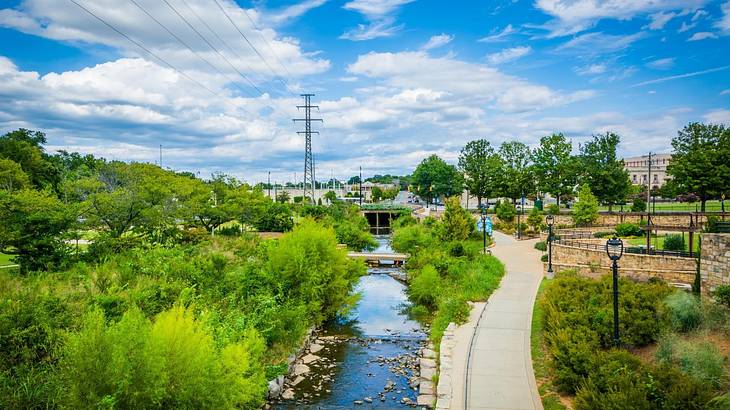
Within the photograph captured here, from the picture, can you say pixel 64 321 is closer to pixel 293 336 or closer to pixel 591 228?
pixel 293 336

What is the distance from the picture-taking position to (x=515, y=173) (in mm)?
64438

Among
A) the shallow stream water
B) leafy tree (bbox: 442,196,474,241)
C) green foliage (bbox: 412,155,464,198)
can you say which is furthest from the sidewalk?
green foliage (bbox: 412,155,464,198)

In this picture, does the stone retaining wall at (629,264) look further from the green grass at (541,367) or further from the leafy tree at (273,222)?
the leafy tree at (273,222)

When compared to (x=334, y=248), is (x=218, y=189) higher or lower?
higher

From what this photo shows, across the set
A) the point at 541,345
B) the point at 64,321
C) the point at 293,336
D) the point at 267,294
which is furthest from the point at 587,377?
the point at 64,321

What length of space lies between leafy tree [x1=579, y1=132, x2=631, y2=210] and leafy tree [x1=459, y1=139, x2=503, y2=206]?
1050 centimetres

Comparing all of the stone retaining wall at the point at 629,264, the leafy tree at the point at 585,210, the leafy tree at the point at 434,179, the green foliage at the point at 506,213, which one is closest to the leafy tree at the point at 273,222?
the green foliage at the point at 506,213

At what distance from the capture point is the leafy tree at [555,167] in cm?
5897

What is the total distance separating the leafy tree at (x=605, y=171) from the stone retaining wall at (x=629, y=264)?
98.1 ft

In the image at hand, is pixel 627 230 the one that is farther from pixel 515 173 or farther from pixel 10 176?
pixel 10 176

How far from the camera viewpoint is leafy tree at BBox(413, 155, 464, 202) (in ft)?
319

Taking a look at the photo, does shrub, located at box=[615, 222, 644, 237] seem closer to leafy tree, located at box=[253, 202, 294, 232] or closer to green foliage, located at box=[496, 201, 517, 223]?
green foliage, located at box=[496, 201, 517, 223]

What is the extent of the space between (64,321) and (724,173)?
4960 centimetres

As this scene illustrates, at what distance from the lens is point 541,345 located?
52.5ft
